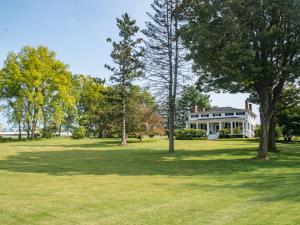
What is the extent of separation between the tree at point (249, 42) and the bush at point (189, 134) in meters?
30.5

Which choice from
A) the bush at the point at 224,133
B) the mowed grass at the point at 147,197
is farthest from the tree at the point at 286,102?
the bush at the point at 224,133

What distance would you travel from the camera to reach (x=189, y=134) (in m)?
54.2

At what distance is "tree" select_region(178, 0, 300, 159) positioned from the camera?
66.2 feet

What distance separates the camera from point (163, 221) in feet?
23.1

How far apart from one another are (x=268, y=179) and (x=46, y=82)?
47.5m

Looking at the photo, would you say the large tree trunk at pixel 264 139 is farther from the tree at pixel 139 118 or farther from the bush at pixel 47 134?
the bush at pixel 47 134

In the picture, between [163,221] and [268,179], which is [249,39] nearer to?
[268,179]

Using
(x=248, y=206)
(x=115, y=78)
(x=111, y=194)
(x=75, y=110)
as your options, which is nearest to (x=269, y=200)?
(x=248, y=206)

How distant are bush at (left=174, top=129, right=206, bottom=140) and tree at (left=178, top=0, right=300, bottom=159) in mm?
30473

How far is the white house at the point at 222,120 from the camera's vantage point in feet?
202

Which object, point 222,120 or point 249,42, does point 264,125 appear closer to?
point 249,42

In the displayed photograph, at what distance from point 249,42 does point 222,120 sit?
139ft

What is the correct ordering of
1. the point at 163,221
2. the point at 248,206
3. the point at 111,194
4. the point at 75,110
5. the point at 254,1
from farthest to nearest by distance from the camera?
1. the point at 75,110
2. the point at 254,1
3. the point at 111,194
4. the point at 248,206
5. the point at 163,221

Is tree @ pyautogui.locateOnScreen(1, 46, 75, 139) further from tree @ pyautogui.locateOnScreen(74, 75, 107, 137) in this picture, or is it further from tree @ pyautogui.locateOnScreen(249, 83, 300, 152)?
tree @ pyautogui.locateOnScreen(249, 83, 300, 152)
